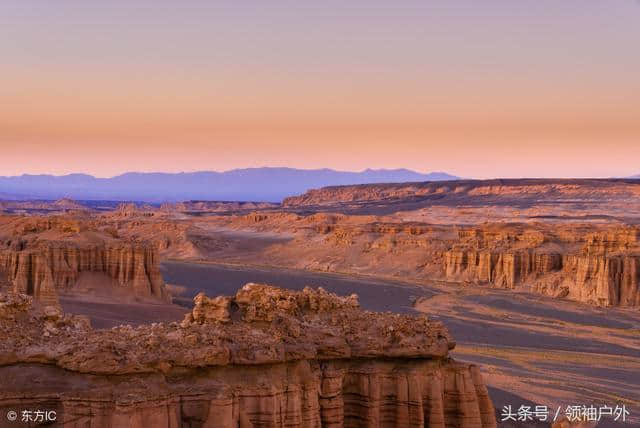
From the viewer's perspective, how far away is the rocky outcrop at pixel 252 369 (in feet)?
33.8

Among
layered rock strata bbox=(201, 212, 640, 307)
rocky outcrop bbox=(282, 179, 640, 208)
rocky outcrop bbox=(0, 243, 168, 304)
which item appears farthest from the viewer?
rocky outcrop bbox=(282, 179, 640, 208)

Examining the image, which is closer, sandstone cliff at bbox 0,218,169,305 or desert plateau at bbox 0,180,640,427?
desert plateau at bbox 0,180,640,427

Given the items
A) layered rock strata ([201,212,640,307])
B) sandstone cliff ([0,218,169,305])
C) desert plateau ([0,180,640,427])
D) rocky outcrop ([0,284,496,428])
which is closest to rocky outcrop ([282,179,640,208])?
desert plateau ([0,180,640,427])

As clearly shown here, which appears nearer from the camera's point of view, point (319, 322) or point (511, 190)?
point (319, 322)

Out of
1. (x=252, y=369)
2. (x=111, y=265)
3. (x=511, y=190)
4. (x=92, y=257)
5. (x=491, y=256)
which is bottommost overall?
(x=491, y=256)

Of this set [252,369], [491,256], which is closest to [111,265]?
[252,369]

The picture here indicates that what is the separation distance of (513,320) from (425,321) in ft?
114

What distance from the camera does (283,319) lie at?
1230cm

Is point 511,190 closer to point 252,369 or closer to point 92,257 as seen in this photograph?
point 92,257

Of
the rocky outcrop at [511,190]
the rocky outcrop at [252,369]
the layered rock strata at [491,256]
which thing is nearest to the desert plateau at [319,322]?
the rocky outcrop at [252,369]

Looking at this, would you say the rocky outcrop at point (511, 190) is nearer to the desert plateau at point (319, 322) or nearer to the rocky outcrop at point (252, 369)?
the desert plateau at point (319, 322)

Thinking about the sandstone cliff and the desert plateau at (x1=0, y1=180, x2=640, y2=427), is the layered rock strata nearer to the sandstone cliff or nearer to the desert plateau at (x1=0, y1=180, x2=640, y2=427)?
the desert plateau at (x1=0, y1=180, x2=640, y2=427)

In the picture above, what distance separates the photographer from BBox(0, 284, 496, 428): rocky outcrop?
10.3 m

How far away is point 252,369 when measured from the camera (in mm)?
11211
